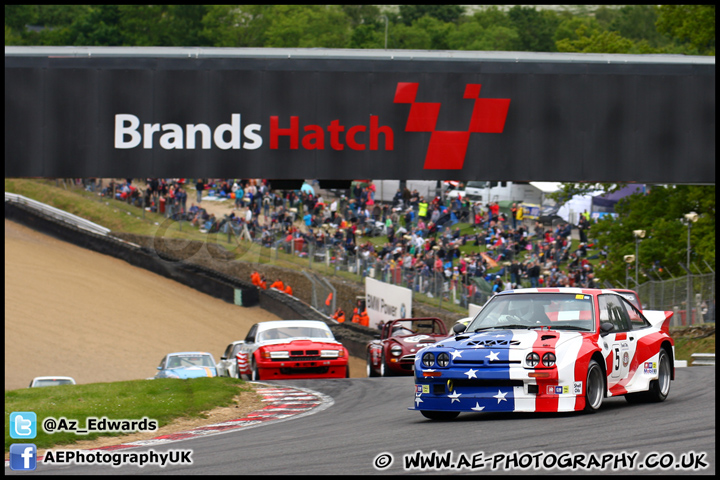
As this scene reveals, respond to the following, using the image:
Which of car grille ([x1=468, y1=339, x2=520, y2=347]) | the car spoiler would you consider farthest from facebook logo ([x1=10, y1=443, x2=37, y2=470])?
the car spoiler

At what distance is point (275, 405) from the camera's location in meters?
14.3

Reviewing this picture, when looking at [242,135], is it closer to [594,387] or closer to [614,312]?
[614,312]

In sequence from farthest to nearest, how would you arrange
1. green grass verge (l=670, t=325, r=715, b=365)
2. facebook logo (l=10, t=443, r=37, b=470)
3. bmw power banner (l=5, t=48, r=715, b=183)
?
green grass verge (l=670, t=325, r=715, b=365) → bmw power banner (l=5, t=48, r=715, b=183) → facebook logo (l=10, t=443, r=37, b=470)

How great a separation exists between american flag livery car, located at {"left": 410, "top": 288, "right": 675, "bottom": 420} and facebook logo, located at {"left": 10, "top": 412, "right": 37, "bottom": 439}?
4287 mm

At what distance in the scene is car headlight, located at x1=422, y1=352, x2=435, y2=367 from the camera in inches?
415

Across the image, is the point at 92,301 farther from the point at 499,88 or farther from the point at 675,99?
the point at 675,99

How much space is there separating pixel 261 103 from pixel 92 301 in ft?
64.6

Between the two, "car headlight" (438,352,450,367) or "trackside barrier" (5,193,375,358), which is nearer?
"car headlight" (438,352,450,367)

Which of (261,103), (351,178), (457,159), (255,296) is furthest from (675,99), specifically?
(255,296)

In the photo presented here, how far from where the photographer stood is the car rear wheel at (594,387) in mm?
10516

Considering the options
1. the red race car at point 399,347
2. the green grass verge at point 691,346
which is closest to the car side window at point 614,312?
the red race car at point 399,347

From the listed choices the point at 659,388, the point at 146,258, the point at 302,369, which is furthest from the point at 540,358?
the point at 146,258

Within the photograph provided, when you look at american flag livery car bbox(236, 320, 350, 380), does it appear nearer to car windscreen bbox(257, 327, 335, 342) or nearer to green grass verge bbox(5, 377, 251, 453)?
car windscreen bbox(257, 327, 335, 342)

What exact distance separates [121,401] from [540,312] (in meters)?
6.51
